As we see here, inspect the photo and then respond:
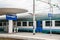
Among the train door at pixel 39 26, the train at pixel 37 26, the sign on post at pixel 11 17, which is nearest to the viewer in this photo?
the train at pixel 37 26

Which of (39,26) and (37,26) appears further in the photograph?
(37,26)

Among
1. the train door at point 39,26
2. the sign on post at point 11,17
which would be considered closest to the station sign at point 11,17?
the sign on post at point 11,17

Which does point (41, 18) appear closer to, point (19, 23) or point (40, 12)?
point (40, 12)

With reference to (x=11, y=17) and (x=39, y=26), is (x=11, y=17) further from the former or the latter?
(x=39, y=26)

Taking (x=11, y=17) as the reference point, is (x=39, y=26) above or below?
below

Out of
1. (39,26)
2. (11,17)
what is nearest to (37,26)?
(39,26)

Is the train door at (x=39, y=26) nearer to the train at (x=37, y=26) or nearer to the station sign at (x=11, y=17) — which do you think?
the train at (x=37, y=26)

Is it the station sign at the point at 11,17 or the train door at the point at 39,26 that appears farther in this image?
the station sign at the point at 11,17

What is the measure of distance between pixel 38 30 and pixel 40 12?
3028mm

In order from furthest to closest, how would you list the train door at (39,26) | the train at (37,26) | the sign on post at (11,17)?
the sign on post at (11,17) → the train door at (39,26) → the train at (37,26)

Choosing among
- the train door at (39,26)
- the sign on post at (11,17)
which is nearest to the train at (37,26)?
the train door at (39,26)

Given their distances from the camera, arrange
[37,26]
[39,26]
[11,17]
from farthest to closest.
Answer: [11,17] → [37,26] → [39,26]

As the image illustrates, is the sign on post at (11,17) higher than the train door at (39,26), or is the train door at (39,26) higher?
the sign on post at (11,17)

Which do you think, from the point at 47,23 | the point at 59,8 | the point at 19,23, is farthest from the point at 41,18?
the point at 19,23
